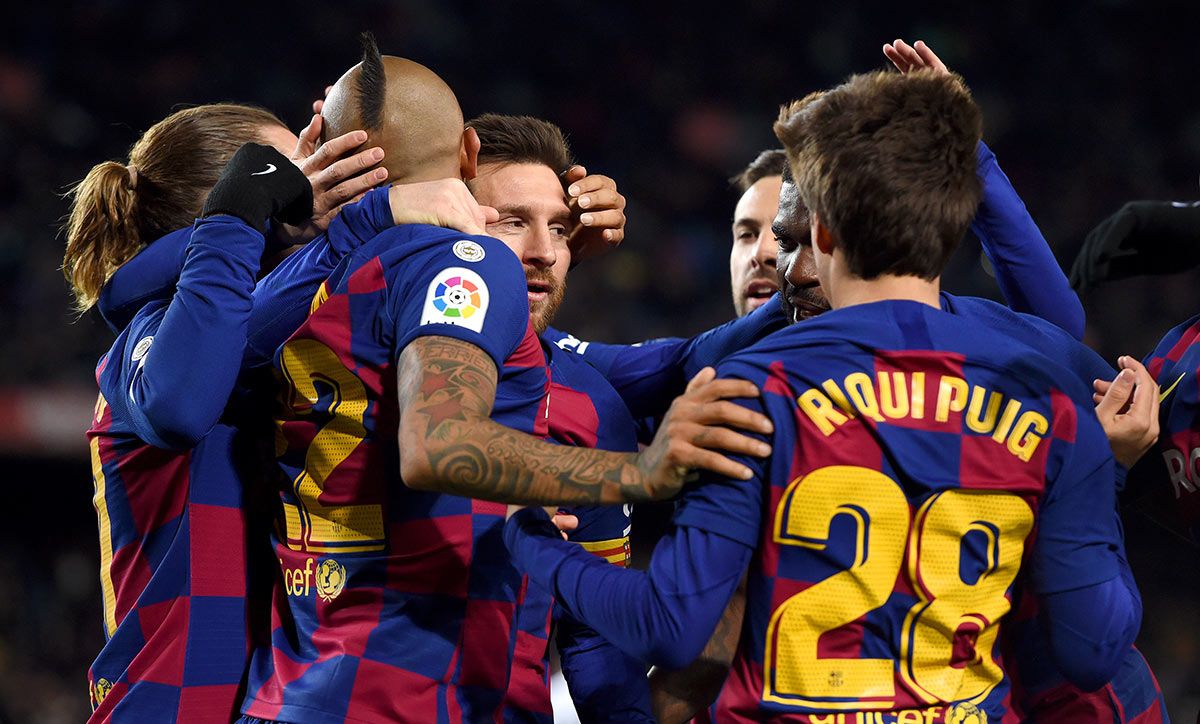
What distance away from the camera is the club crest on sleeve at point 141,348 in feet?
8.73

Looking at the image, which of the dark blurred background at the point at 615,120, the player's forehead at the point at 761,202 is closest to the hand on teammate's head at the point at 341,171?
the player's forehead at the point at 761,202

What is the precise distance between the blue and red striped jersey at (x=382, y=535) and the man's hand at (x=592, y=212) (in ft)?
3.75

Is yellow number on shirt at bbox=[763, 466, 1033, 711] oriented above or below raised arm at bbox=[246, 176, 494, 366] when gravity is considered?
below

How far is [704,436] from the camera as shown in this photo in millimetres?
2051

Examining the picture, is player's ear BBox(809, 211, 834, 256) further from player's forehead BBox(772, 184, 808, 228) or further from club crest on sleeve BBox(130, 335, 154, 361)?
club crest on sleeve BBox(130, 335, 154, 361)

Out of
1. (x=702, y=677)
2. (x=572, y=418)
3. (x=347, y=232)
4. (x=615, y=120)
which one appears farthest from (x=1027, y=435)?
(x=615, y=120)

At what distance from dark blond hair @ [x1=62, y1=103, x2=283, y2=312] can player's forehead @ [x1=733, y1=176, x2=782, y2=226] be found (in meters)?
2.09

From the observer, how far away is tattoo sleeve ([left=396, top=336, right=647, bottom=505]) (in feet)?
6.89

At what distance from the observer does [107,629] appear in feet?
9.64

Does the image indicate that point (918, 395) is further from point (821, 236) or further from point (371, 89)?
point (371, 89)

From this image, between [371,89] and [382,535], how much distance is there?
3.19 ft

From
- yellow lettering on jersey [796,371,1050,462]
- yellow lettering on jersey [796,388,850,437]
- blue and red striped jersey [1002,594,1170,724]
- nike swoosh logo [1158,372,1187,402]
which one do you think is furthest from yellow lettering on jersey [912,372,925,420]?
nike swoosh logo [1158,372,1187,402]

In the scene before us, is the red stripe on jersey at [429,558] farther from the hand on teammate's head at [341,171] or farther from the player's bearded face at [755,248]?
the player's bearded face at [755,248]

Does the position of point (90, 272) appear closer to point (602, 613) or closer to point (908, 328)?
point (602, 613)
